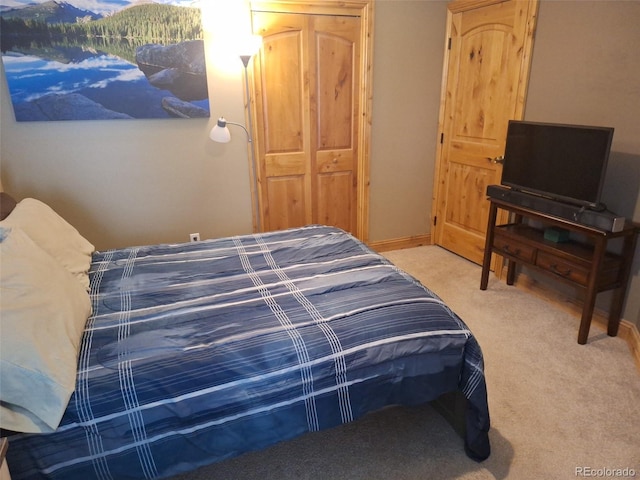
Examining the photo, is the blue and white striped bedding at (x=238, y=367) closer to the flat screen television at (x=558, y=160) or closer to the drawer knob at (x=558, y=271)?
the drawer knob at (x=558, y=271)

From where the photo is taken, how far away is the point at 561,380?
2.28 meters

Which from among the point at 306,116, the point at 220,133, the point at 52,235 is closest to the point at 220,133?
the point at 220,133

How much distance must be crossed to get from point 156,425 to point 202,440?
0.16 meters

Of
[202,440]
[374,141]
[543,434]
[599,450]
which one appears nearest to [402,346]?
[202,440]

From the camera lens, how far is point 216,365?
1.47 metres

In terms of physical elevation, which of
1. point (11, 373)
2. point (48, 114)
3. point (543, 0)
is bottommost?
point (11, 373)

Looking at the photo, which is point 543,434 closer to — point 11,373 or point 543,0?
point 11,373

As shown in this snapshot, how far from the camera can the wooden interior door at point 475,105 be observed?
3096 mm

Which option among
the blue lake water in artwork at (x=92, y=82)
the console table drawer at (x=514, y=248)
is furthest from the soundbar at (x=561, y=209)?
the blue lake water in artwork at (x=92, y=82)

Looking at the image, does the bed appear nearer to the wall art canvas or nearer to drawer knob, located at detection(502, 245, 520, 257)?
the wall art canvas

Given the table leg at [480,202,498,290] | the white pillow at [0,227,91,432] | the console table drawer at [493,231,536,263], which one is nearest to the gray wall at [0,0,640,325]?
the console table drawer at [493,231,536,263]

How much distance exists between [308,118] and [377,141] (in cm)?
68

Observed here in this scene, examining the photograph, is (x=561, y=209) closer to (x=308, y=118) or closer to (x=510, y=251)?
(x=510, y=251)

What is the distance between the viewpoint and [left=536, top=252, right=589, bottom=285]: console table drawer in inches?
98.9
